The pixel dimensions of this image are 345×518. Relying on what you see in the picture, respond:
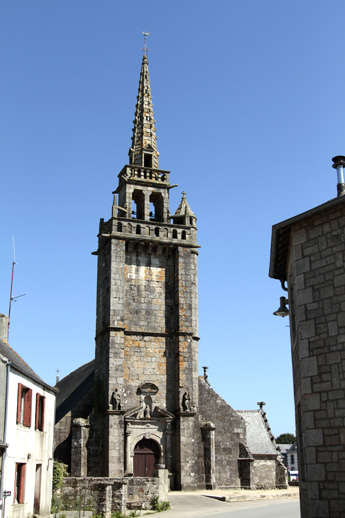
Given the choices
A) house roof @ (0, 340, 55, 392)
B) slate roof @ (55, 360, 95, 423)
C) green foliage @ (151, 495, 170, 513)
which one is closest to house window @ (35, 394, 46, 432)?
house roof @ (0, 340, 55, 392)

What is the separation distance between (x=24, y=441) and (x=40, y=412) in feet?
8.18

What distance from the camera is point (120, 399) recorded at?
28219 mm

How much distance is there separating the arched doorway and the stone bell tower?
4cm

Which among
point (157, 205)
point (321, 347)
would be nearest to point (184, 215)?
Answer: point (157, 205)

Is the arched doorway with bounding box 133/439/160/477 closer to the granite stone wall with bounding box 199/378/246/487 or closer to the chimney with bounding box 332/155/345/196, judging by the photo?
the granite stone wall with bounding box 199/378/246/487

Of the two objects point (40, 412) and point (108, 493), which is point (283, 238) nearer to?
point (40, 412)

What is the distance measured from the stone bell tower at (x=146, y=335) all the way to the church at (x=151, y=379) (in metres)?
0.05

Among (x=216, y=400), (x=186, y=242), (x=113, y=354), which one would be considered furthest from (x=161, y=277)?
(x=216, y=400)

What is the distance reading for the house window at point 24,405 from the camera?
16.3 meters

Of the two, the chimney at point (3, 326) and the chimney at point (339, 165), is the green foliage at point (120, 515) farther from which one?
the chimney at point (339, 165)

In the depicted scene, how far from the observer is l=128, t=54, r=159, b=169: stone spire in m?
34.3

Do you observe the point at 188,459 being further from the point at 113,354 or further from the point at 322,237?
the point at 322,237

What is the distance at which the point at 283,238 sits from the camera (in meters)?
13.8

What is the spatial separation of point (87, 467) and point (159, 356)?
604 cm
